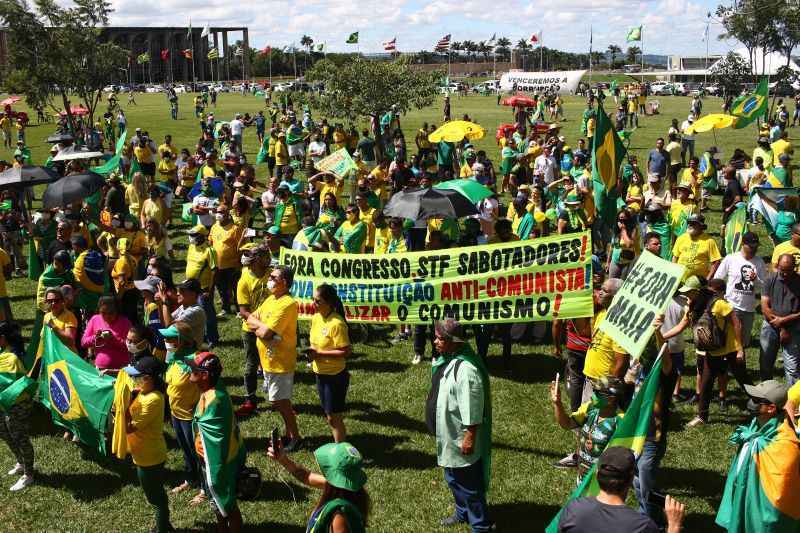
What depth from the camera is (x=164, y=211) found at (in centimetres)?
1548

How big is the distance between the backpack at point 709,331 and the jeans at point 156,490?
587 cm

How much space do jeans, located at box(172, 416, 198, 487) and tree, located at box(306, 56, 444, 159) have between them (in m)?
22.7

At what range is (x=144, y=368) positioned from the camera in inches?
265

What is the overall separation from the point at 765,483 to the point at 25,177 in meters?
14.3

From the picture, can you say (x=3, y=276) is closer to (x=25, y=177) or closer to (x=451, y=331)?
(x=25, y=177)

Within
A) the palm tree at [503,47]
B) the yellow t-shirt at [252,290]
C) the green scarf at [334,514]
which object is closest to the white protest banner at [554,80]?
the yellow t-shirt at [252,290]

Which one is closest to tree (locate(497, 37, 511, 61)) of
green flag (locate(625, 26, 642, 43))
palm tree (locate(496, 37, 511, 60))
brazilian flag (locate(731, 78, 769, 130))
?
palm tree (locate(496, 37, 511, 60))

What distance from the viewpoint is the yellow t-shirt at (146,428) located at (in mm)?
6766

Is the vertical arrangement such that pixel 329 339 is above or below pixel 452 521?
above

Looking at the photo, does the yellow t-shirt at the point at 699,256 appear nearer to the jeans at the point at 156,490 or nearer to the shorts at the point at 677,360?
the shorts at the point at 677,360

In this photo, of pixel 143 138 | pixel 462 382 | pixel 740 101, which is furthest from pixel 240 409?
pixel 740 101

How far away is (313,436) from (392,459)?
1075 millimetres

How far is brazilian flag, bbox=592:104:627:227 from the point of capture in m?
9.12

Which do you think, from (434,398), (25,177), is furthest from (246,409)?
(25,177)
